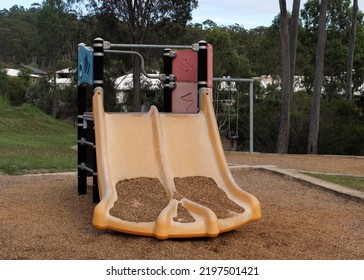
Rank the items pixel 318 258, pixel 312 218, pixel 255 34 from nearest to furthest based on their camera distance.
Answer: pixel 318 258 → pixel 312 218 → pixel 255 34

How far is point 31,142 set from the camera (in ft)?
54.0

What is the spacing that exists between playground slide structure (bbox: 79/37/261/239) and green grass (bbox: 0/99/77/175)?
3.90 meters

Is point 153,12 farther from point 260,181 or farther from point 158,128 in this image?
point 158,128

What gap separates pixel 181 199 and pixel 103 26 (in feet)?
76.3

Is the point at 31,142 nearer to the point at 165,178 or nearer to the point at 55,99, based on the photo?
the point at 165,178

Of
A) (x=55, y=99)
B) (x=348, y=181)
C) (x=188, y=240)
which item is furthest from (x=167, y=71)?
(x=55, y=99)

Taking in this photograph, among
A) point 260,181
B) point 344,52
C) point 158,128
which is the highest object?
point 344,52

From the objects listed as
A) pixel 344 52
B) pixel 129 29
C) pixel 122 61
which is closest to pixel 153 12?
pixel 129 29

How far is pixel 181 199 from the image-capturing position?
4.78 meters

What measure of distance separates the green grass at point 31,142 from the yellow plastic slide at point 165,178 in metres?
3.95

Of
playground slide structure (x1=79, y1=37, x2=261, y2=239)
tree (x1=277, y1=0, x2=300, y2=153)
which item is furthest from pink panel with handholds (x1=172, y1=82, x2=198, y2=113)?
tree (x1=277, y1=0, x2=300, y2=153)

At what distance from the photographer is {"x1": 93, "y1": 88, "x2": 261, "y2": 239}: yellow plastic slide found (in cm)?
436

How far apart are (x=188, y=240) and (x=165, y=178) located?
2.99ft

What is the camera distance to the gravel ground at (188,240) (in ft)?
13.2
